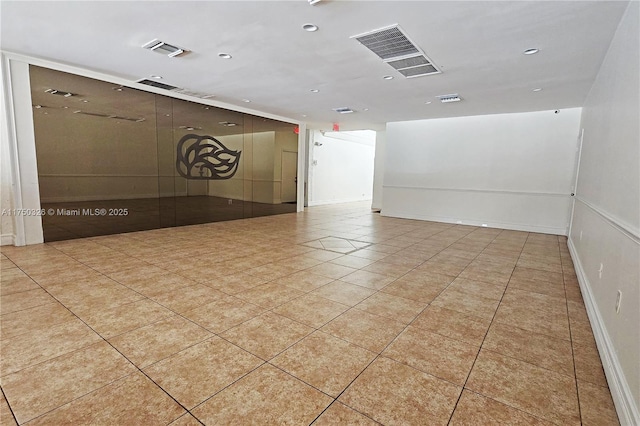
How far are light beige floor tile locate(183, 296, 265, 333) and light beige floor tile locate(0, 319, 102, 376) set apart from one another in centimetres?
77

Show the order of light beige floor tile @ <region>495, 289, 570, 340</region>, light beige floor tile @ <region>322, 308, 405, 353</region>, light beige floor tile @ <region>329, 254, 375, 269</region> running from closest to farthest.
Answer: light beige floor tile @ <region>322, 308, 405, 353</region> → light beige floor tile @ <region>495, 289, 570, 340</region> → light beige floor tile @ <region>329, 254, 375, 269</region>

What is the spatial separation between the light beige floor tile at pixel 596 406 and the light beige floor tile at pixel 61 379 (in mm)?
2841

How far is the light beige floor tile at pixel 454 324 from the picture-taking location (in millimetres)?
2686

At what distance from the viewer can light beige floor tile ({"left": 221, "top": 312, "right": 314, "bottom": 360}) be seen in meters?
2.41

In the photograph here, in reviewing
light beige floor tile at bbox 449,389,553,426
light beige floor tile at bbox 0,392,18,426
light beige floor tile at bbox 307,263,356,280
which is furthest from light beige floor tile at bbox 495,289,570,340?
light beige floor tile at bbox 0,392,18,426

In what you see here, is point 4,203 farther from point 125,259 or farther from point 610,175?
point 610,175

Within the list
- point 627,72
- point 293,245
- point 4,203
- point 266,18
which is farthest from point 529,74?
point 4,203

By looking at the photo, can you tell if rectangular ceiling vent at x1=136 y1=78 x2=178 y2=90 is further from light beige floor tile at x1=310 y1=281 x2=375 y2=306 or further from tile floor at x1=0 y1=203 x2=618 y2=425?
light beige floor tile at x1=310 y1=281 x2=375 y2=306

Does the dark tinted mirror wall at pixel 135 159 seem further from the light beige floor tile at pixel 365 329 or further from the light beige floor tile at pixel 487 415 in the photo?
the light beige floor tile at pixel 487 415

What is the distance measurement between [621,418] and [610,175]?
7.33 ft

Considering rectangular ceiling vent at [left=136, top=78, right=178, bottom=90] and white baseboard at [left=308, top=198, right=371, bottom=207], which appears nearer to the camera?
rectangular ceiling vent at [left=136, top=78, right=178, bottom=90]

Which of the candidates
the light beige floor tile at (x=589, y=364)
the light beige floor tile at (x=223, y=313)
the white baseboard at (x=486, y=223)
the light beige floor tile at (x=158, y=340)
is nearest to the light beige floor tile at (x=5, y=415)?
the light beige floor tile at (x=158, y=340)

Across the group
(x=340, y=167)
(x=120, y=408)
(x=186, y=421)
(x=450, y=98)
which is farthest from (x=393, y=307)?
(x=340, y=167)

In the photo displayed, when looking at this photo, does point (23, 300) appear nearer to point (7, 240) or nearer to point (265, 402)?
point (265, 402)
